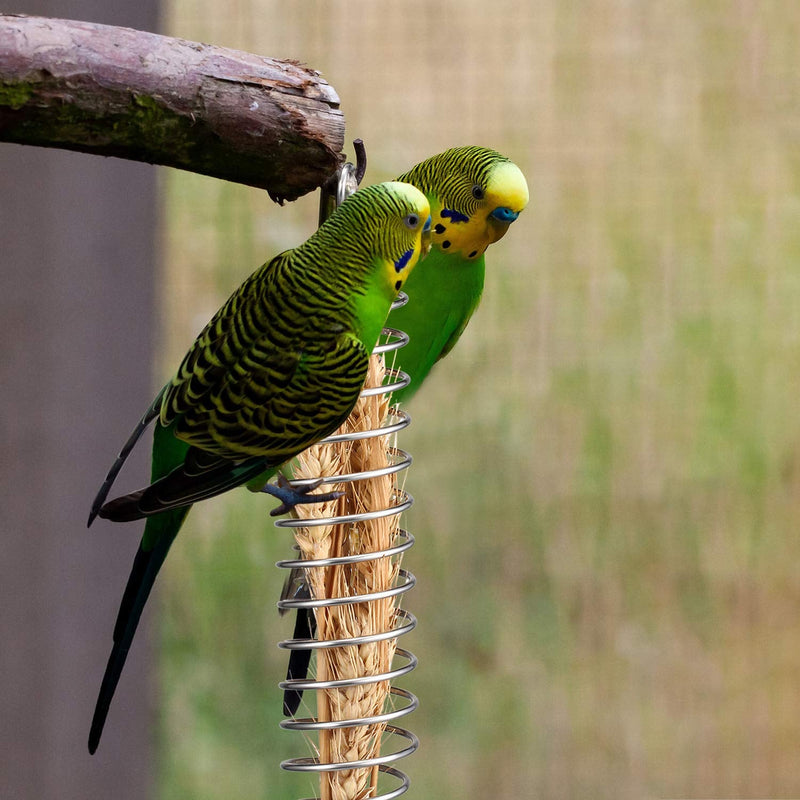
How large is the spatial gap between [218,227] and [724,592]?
2.32 ft

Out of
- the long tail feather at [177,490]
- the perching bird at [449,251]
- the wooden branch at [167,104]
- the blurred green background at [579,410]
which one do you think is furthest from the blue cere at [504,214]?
the blurred green background at [579,410]

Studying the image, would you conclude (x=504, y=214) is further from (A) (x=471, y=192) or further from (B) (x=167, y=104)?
(B) (x=167, y=104)

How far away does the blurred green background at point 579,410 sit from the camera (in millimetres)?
1069

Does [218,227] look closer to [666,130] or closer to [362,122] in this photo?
[362,122]

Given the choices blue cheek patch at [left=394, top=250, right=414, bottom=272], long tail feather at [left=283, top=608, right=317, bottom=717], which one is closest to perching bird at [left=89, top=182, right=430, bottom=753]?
blue cheek patch at [left=394, top=250, right=414, bottom=272]

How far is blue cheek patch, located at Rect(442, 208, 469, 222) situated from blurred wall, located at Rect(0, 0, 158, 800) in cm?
46

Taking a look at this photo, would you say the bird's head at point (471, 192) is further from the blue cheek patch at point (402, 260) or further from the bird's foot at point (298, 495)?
the bird's foot at point (298, 495)

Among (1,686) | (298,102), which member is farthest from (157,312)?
(298,102)

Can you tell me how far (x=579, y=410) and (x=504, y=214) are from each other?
1.75ft

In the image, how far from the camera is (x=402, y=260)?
0.57 meters

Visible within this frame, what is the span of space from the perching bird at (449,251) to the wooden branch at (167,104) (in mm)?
84

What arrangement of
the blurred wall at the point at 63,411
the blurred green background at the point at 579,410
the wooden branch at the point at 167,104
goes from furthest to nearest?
the blurred green background at the point at 579,410
the blurred wall at the point at 63,411
the wooden branch at the point at 167,104

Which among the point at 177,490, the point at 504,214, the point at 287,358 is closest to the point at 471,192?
the point at 504,214

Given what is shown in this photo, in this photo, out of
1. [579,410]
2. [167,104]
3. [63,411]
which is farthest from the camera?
[579,410]
